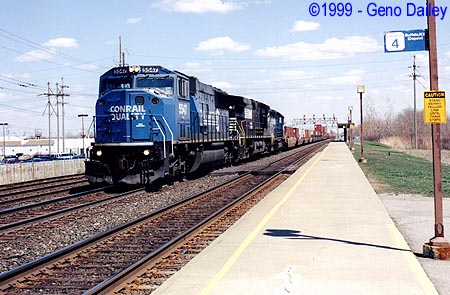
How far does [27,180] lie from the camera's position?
25.8 m

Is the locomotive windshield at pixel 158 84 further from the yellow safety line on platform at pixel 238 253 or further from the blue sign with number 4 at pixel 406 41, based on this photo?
the blue sign with number 4 at pixel 406 41

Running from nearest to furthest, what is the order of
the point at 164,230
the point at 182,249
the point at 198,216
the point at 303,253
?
the point at 303,253
the point at 182,249
the point at 164,230
the point at 198,216

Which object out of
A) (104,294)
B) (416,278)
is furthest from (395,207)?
(104,294)

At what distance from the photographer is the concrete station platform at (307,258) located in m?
5.98

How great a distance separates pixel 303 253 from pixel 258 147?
94.0ft

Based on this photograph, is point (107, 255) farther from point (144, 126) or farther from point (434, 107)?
point (144, 126)

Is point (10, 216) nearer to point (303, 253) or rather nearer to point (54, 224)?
point (54, 224)

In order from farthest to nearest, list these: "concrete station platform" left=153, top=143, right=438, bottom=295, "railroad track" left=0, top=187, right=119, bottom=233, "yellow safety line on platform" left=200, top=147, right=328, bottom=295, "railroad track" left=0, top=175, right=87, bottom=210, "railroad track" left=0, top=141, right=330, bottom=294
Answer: "railroad track" left=0, top=175, right=87, bottom=210 < "railroad track" left=0, top=187, right=119, bottom=233 < "railroad track" left=0, top=141, right=330, bottom=294 < "yellow safety line on platform" left=200, top=147, right=328, bottom=295 < "concrete station platform" left=153, top=143, right=438, bottom=295

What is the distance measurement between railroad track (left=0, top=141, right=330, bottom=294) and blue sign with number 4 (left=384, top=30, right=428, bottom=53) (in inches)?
178

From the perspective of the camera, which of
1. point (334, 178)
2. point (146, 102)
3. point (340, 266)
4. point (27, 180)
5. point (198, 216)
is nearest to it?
point (340, 266)

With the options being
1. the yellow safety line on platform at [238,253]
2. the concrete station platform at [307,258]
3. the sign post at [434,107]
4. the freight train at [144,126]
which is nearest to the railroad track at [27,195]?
the freight train at [144,126]

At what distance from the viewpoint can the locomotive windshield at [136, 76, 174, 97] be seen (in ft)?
58.5

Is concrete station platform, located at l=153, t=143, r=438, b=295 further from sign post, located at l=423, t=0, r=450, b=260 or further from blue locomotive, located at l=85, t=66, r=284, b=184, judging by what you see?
blue locomotive, located at l=85, t=66, r=284, b=184

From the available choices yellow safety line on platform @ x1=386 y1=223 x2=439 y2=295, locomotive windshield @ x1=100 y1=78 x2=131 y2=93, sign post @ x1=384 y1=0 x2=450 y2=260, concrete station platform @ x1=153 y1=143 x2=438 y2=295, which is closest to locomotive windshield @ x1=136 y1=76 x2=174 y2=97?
locomotive windshield @ x1=100 y1=78 x2=131 y2=93
